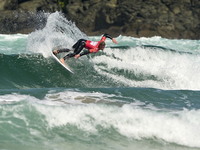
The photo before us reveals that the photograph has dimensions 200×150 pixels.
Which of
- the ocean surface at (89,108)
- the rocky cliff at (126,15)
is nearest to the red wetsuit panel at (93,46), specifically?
the ocean surface at (89,108)

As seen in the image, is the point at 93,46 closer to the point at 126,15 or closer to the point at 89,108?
the point at 89,108

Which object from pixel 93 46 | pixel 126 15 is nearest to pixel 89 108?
pixel 93 46

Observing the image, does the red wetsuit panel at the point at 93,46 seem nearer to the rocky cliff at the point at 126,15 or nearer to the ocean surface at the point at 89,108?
the ocean surface at the point at 89,108

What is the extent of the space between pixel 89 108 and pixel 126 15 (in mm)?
27795

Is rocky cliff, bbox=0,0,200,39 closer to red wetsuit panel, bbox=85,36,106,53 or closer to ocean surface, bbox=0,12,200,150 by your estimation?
ocean surface, bbox=0,12,200,150

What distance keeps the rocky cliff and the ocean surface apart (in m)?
21.0

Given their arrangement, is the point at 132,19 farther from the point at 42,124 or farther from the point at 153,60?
the point at 42,124

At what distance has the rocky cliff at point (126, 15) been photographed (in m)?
31.8

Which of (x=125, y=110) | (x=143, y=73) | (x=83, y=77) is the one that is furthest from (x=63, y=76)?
(x=125, y=110)

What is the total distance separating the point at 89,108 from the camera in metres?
5.77

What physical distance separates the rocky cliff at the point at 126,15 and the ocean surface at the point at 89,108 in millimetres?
21002

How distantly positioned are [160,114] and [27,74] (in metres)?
5.25

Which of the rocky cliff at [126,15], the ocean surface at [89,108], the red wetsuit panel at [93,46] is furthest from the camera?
the rocky cliff at [126,15]

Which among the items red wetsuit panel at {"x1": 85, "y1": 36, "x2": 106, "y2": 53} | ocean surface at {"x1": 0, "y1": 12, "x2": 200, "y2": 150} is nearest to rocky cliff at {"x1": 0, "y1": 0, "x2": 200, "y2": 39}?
ocean surface at {"x1": 0, "y1": 12, "x2": 200, "y2": 150}
